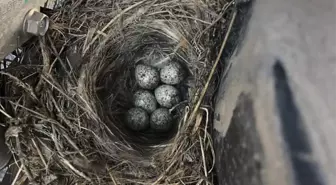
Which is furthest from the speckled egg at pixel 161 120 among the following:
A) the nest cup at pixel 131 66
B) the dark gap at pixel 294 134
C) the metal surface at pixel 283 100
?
the dark gap at pixel 294 134

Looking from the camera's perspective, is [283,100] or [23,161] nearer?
[283,100]

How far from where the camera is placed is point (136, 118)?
3.98ft

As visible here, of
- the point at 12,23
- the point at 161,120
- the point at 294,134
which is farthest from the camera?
the point at 161,120

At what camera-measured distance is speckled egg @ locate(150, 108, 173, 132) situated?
3.97ft

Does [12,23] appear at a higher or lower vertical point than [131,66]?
higher

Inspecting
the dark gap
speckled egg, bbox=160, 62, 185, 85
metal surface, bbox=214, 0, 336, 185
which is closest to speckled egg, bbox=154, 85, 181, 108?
speckled egg, bbox=160, 62, 185, 85

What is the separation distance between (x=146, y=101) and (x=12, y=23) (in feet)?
1.19

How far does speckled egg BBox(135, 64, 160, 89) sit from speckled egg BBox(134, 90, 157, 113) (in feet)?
0.07

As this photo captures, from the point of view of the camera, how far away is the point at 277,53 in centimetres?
85

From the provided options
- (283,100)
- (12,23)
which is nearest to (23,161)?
(12,23)

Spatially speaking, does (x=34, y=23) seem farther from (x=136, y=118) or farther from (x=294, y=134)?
(x=294, y=134)

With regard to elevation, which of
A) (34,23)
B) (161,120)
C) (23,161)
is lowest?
(161,120)

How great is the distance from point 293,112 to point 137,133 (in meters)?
0.50

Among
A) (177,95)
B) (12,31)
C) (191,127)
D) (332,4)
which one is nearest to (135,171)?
(191,127)
